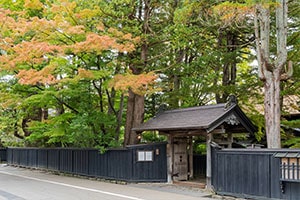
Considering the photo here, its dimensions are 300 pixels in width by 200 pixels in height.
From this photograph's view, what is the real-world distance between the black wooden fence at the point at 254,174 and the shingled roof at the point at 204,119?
118cm

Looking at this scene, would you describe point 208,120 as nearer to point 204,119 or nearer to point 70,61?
point 204,119

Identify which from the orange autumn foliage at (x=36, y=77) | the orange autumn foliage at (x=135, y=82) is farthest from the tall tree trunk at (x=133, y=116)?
the orange autumn foliage at (x=36, y=77)

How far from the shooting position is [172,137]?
1599cm

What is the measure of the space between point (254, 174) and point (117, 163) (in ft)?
23.8

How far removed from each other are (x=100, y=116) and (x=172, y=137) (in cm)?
440

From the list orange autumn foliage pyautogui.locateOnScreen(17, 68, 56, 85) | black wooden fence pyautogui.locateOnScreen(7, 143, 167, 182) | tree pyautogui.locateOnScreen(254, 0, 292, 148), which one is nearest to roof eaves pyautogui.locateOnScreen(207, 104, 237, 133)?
tree pyautogui.locateOnScreen(254, 0, 292, 148)

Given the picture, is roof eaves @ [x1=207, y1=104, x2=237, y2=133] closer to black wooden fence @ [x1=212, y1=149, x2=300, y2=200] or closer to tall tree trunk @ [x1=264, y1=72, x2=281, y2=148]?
black wooden fence @ [x1=212, y1=149, x2=300, y2=200]

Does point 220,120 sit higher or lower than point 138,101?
lower

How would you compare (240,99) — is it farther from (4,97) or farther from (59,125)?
(4,97)

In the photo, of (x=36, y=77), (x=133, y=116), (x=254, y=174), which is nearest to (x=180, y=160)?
(x=133, y=116)

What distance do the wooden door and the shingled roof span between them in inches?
48.1

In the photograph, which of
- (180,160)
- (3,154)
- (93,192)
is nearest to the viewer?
(93,192)

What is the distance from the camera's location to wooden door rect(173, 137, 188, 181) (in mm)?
16086

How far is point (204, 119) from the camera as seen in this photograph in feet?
45.6
